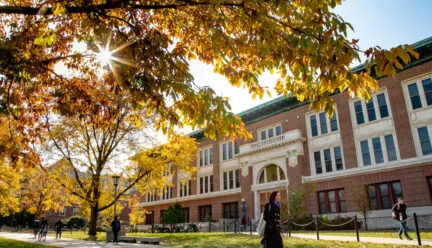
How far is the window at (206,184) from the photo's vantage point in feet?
132

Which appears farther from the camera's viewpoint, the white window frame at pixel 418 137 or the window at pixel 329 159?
the window at pixel 329 159

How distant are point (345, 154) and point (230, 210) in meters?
15.0

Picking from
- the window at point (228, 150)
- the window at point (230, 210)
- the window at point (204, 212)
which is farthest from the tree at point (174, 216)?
the window at point (228, 150)

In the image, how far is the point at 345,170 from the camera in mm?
26688

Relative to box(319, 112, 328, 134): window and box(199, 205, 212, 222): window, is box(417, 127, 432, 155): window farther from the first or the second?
box(199, 205, 212, 222): window

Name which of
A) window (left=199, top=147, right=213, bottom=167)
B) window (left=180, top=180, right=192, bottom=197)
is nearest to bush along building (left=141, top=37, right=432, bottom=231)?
window (left=199, top=147, right=213, bottom=167)

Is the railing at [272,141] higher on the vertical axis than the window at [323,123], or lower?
lower

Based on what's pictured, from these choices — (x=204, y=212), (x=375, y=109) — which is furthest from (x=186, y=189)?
(x=375, y=109)

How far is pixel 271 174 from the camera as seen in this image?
31.9 metres

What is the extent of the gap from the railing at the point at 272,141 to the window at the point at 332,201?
5.48 metres

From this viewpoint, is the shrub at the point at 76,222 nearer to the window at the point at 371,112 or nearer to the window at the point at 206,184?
the window at the point at 206,184

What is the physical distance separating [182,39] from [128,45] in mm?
1547

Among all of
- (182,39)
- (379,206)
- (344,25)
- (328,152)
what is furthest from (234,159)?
(344,25)

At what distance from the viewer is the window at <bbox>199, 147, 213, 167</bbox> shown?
4130cm
